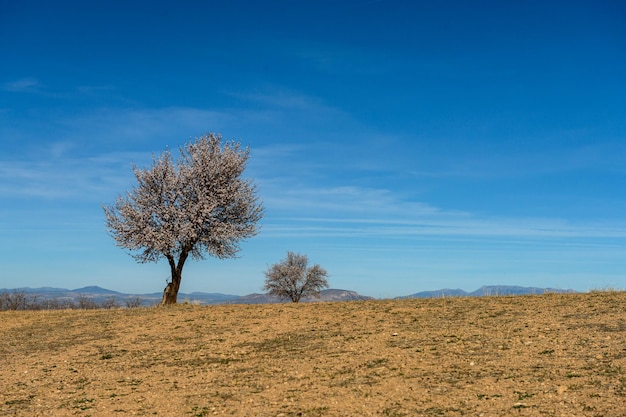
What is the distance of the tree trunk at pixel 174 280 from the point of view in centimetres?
3183

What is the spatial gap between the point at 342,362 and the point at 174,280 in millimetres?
19743

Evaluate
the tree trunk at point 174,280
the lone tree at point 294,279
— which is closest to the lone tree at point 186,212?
the tree trunk at point 174,280

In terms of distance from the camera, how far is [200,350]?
17.7 m

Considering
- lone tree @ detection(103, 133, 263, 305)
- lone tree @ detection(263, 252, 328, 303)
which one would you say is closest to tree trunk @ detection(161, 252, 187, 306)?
lone tree @ detection(103, 133, 263, 305)

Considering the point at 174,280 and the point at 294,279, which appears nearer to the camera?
the point at 174,280

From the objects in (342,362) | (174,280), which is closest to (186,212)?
(174,280)

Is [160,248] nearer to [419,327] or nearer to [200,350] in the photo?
[200,350]

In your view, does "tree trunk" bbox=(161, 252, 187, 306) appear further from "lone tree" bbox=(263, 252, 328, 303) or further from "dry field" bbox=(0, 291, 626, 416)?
"lone tree" bbox=(263, 252, 328, 303)

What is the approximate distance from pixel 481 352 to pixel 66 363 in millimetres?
12530

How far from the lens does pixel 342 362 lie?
1459cm

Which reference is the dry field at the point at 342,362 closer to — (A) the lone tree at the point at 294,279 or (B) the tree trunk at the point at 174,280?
(B) the tree trunk at the point at 174,280

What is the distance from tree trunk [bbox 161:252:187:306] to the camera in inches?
1253

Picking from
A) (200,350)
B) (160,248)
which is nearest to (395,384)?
(200,350)

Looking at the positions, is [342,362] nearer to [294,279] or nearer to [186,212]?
[186,212]
